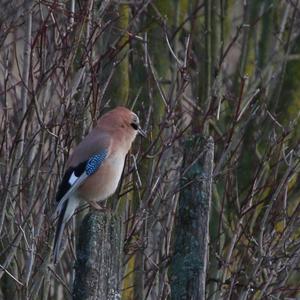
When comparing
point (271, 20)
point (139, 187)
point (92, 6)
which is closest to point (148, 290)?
point (139, 187)

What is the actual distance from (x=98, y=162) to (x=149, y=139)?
64.7 inches

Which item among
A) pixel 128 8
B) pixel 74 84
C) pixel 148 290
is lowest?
pixel 148 290

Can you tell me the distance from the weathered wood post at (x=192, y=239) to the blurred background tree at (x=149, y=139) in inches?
18.5

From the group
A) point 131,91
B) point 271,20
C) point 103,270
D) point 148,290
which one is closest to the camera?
point 103,270

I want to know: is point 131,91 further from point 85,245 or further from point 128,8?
point 85,245

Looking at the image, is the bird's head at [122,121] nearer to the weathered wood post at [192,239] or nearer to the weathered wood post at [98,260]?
the weathered wood post at [192,239]

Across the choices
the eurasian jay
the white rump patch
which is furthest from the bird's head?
the white rump patch

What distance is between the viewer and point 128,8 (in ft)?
29.8

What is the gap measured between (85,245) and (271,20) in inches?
228

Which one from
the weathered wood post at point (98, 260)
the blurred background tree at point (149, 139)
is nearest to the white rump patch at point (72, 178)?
the blurred background tree at point (149, 139)

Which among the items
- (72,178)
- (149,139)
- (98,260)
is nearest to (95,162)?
(72,178)

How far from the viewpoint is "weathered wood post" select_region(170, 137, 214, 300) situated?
15.8ft

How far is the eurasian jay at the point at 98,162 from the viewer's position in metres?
6.56

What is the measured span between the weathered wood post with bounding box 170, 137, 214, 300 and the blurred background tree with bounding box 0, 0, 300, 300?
470 millimetres
